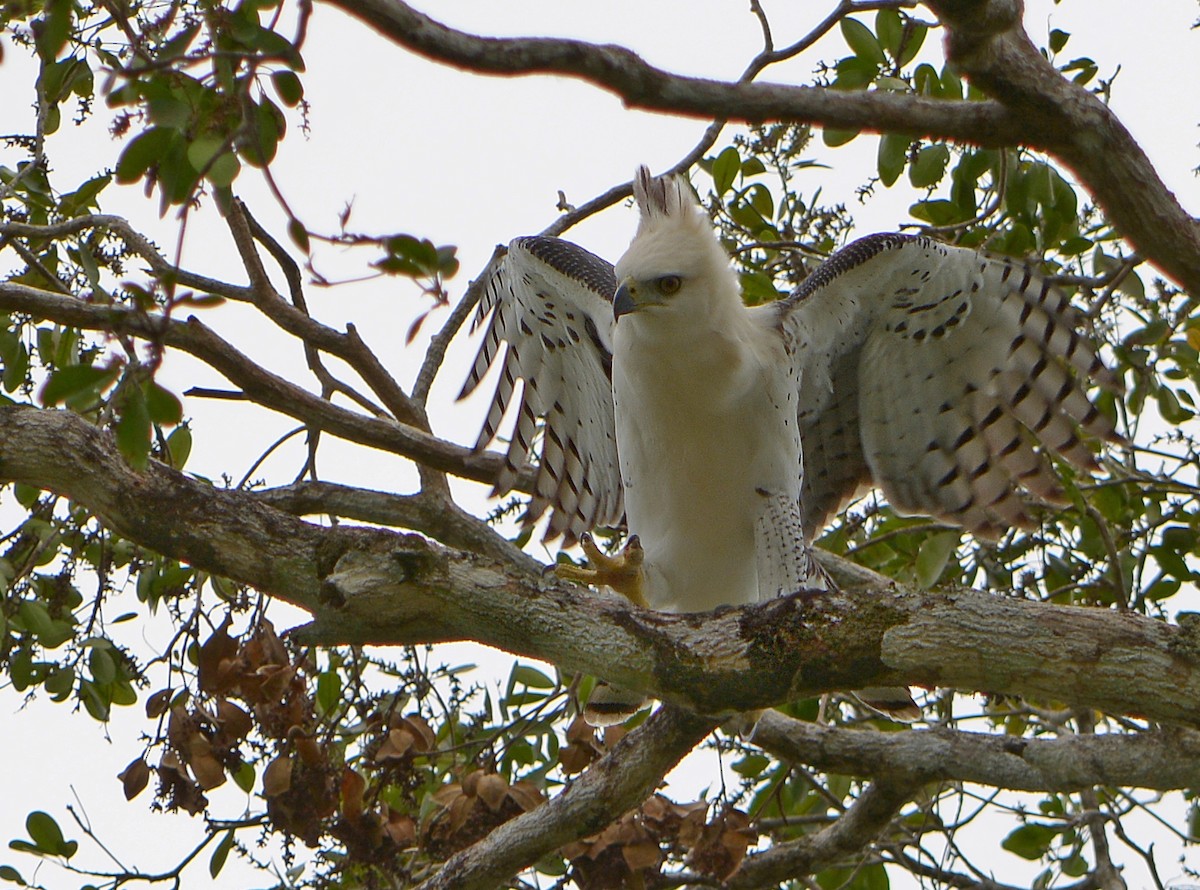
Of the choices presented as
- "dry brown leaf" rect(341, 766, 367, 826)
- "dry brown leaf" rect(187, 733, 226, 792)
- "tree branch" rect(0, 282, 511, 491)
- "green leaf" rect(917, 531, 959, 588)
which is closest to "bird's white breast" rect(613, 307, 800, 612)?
"green leaf" rect(917, 531, 959, 588)

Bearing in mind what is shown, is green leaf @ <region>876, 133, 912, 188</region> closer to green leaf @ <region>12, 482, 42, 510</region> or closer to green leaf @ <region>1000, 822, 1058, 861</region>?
green leaf @ <region>1000, 822, 1058, 861</region>

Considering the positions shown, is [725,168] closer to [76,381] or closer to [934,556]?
[934,556]

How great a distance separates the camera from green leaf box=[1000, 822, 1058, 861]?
17.7ft

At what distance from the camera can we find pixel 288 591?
346 cm

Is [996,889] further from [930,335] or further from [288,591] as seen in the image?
[288,591]

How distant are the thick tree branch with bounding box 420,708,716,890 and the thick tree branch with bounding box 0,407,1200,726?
1.74 ft

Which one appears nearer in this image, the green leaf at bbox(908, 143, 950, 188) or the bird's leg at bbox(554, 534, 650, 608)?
the bird's leg at bbox(554, 534, 650, 608)

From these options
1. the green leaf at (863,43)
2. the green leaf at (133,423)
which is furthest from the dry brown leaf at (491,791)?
the green leaf at (863,43)

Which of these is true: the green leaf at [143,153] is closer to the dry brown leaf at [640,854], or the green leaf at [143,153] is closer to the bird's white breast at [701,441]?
the dry brown leaf at [640,854]

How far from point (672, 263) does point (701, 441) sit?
0.76 metres

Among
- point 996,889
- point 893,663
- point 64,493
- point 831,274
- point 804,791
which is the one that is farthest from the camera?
point 804,791

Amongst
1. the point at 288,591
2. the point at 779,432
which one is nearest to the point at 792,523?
the point at 779,432

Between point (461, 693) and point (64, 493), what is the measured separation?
89.1 inches

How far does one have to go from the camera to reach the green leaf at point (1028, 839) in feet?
17.7
